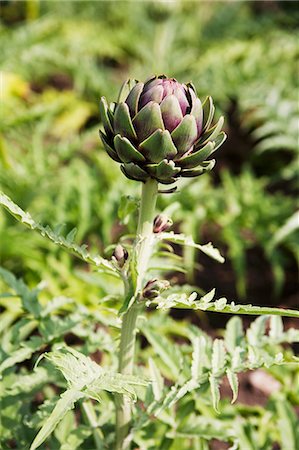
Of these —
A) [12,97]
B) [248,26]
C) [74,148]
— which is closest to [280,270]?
[74,148]

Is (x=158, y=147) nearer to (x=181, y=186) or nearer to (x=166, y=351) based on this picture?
(x=166, y=351)

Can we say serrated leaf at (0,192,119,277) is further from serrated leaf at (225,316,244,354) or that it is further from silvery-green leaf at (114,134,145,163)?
serrated leaf at (225,316,244,354)

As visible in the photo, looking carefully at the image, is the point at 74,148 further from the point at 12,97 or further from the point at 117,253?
the point at 117,253

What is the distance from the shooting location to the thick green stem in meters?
0.59

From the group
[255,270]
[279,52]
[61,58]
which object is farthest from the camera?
[279,52]

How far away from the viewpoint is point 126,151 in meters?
0.53

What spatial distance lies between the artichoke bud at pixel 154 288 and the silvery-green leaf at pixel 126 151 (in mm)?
123

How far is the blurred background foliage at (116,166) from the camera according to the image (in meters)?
1.33

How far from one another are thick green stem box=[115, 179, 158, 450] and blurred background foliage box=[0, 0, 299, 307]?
43 millimetres

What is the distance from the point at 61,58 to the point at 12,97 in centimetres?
27

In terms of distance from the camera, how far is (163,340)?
2.60 feet

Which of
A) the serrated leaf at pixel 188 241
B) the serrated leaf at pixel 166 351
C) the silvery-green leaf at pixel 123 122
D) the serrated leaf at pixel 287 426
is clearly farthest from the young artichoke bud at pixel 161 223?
the serrated leaf at pixel 287 426

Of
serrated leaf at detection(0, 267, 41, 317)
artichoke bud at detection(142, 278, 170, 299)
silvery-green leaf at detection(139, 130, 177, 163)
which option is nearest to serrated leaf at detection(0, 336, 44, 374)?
serrated leaf at detection(0, 267, 41, 317)

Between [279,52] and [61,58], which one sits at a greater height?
[279,52]
